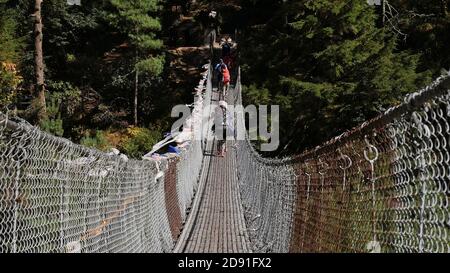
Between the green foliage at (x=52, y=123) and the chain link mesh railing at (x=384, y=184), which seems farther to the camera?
the green foliage at (x=52, y=123)

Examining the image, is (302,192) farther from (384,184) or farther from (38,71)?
(38,71)

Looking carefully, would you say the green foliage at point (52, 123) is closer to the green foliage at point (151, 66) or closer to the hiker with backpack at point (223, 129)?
the green foliage at point (151, 66)

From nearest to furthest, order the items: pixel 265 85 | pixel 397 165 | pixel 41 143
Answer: pixel 397 165 → pixel 41 143 → pixel 265 85

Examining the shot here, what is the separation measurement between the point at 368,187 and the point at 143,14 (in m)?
20.4

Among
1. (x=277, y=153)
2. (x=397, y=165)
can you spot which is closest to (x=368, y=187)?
(x=397, y=165)

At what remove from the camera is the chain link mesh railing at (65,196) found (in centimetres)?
228

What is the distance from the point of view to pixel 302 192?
14.9 feet

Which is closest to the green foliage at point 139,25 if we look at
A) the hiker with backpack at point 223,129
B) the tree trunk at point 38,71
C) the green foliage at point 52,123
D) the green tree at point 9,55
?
the green foliage at point 52,123

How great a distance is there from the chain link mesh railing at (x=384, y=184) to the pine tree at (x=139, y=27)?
59.3ft

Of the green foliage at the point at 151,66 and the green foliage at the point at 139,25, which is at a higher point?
the green foliage at the point at 139,25

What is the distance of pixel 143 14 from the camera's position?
22.2 metres

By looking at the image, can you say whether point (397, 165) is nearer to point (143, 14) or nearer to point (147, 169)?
point (147, 169)

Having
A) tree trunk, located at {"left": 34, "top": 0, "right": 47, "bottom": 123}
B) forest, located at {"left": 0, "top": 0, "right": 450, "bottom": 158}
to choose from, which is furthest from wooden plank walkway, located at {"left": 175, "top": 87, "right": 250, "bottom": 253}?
tree trunk, located at {"left": 34, "top": 0, "right": 47, "bottom": 123}

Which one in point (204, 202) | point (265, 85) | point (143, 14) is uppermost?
point (143, 14)
